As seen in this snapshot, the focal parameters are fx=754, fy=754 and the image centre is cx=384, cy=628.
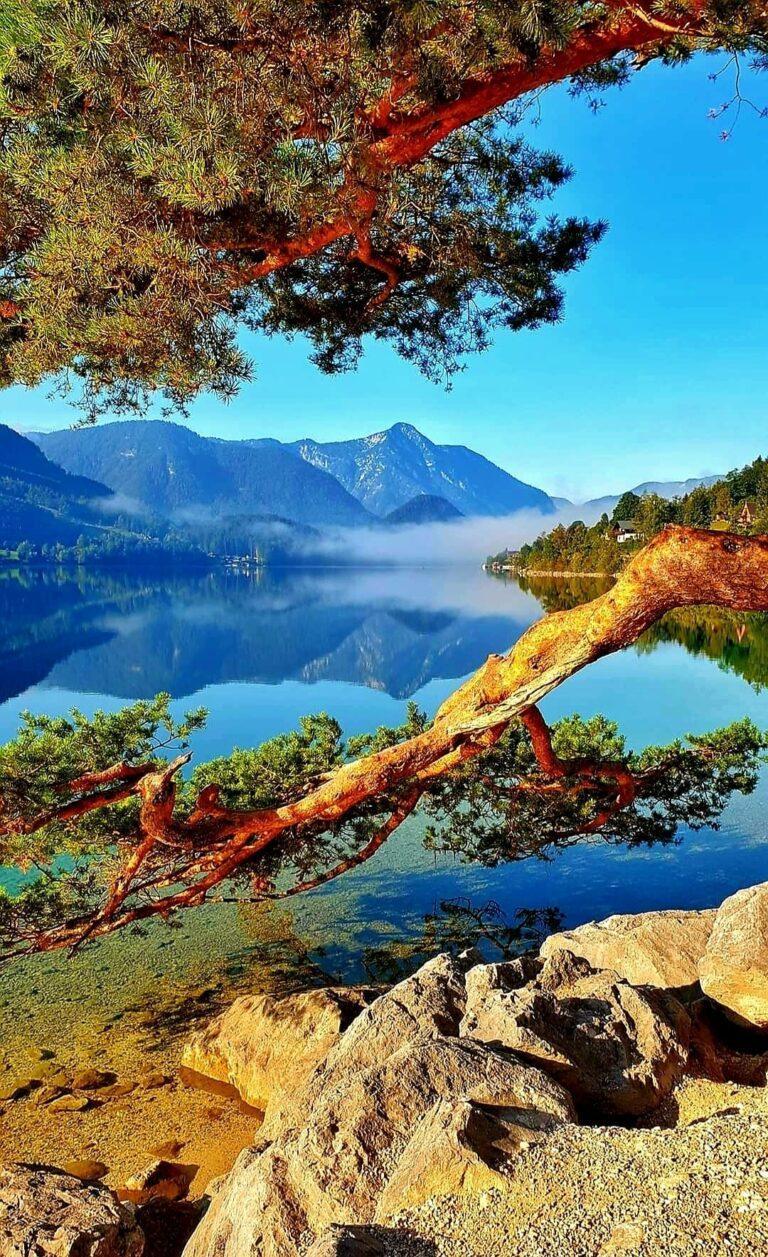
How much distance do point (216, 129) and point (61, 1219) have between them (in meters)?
4.95

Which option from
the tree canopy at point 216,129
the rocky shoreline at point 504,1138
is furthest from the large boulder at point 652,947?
the tree canopy at point 216,129

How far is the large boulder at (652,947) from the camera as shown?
5402 millimetres

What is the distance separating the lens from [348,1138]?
3.19 m

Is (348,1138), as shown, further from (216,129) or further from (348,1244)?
(216,129)

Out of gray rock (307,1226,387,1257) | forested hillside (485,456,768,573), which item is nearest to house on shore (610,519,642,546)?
forested hillside (485,456,768,573)

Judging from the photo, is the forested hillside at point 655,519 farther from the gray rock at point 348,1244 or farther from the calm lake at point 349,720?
the gray rock at point 348,1244

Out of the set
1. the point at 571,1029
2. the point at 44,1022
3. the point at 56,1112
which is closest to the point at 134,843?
the point at 56,1112

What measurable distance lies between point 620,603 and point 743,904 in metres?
2.33

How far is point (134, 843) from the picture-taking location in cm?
578

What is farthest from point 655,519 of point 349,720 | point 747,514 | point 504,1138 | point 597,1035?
point 504,1138

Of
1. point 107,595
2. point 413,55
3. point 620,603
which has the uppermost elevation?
point 413,55

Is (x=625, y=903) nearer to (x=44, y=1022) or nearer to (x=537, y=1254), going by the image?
(x=44, y=1022)

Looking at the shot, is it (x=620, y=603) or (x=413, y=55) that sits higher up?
(x=413, y=55)

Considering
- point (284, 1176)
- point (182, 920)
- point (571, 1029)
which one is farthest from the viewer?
point (182, 920)
